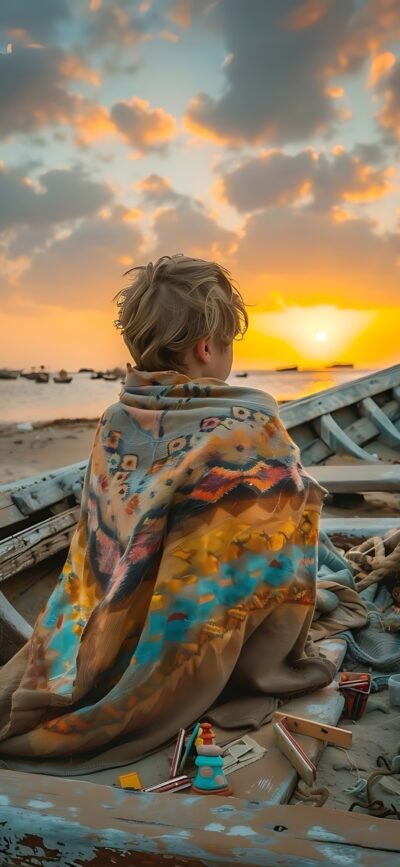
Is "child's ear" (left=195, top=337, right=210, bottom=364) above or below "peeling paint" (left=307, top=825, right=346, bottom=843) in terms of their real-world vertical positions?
above

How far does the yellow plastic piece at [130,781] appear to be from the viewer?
1939 mm

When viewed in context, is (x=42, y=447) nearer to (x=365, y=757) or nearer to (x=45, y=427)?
(x=45, y=427)

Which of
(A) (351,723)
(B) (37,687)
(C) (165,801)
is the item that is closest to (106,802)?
(C) (165,801)

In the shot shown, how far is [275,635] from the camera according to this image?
7.55 feet

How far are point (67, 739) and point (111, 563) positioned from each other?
0.52 m

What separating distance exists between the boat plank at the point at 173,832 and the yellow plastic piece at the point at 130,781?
44 cm

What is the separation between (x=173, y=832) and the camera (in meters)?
1.36

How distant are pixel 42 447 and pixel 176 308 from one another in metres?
9.67

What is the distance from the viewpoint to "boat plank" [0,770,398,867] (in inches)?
50.1

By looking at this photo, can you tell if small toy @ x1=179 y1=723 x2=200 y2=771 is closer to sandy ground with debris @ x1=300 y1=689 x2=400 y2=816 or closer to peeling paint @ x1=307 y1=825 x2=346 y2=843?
sandy ground with debris @ x1=300 y1=689 x2=400 y2=816

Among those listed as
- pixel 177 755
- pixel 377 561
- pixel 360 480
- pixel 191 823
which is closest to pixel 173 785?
pixel 177 755

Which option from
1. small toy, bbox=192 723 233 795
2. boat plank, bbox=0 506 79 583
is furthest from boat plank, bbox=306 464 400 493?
small toy, bbox=192 723 233 795

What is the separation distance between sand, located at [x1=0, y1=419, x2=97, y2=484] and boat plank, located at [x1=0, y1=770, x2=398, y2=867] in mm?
7003

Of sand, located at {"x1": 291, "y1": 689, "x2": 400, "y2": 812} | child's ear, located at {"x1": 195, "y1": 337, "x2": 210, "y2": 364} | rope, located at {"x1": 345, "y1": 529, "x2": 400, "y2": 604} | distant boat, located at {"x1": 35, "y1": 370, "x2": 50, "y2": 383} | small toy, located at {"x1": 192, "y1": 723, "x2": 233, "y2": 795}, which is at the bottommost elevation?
sand, located at {"x1": 291, "y1": 689, "x2": 400, "y2": 812}
